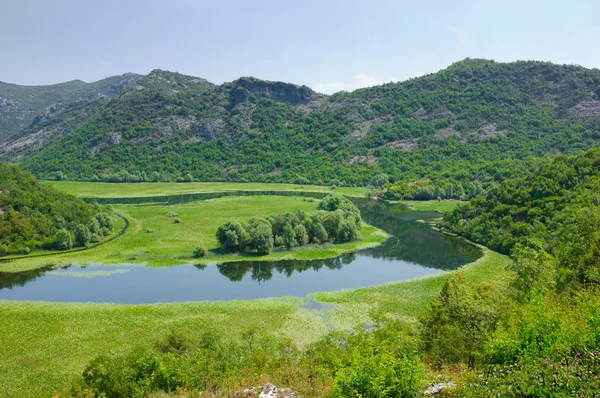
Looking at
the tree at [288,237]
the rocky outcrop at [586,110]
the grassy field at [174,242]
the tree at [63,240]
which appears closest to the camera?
the grassy field at [174,242]

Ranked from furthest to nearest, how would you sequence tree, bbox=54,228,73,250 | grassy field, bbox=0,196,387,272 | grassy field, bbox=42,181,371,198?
1. grassy field, bbox=42,181,371,198
2. tree, bbox=54,228,73,250
3. grassy field, bbox=0,196,387,272

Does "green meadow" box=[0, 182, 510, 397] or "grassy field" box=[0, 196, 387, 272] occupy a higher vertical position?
"grassy field" box=[0, 196, 387, 272]

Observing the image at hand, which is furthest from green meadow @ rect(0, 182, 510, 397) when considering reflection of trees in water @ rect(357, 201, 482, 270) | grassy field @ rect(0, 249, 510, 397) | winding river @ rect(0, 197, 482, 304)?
reflection of trees in water @ rect(357, 201, 482, 270)

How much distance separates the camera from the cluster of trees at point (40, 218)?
7088 centimetres

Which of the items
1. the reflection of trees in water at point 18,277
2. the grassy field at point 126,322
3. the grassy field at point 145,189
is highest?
the grassy field at point 145,189

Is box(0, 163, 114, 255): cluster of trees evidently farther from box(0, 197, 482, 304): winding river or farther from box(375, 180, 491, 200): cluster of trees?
box(375, 180, 491, 200): cluster of trees

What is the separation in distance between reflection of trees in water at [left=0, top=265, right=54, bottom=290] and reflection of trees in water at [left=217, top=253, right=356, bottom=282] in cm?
2560

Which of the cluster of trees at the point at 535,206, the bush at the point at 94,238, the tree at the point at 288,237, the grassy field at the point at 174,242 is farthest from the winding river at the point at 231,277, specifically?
the bush at the point at 94,238

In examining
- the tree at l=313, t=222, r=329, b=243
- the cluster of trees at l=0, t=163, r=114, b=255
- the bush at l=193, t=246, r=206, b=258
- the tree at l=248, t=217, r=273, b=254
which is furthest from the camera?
the tree at l=313, t=222, r=329, b=243

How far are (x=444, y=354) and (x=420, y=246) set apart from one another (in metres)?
54.2

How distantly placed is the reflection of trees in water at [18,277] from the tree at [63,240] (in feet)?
37.5

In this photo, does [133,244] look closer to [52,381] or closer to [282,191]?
[52,381]

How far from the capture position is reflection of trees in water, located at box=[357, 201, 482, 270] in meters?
67.3

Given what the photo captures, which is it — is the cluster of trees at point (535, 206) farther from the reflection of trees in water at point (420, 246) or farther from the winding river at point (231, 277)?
the winding river at point (231, 277)
